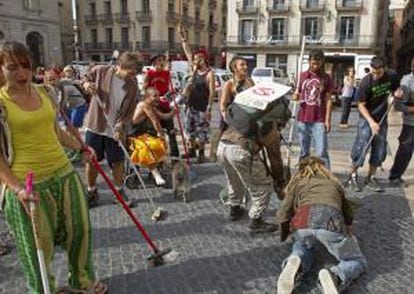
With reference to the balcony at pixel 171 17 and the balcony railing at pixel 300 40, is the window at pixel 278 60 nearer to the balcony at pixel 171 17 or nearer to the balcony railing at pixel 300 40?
the balcony railing at pixel 300 40

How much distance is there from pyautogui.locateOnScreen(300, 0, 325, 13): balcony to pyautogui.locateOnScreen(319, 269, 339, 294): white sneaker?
38.8m

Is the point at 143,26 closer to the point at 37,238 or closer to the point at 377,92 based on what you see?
the point at 377,92

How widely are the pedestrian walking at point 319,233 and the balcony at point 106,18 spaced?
51.8 m

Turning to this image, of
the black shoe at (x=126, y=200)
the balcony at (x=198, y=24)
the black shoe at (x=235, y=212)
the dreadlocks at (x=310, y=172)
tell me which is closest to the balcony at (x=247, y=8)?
the balcony at (x=198, y=24)

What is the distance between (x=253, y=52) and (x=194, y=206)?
126 ft

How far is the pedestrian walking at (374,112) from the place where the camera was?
564 centimetres

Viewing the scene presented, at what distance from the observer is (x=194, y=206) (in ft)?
17.5

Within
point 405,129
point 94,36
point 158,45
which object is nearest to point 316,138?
point 405,129

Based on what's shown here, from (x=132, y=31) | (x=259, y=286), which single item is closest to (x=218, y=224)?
(x=259, y=286)

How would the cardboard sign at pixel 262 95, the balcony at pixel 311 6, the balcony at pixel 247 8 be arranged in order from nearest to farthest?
the cardboard sign at pixel 262 95, the balcony at pixel 311 6, the balcony at pixel 247 8

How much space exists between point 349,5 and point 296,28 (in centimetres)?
484

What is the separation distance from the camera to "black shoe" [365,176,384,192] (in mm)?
5830

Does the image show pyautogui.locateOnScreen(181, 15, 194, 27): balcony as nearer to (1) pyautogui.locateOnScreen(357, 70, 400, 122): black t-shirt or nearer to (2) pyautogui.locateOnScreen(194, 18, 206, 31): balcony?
(2) pyautogui.locateOnScreen(194, 18, 206, 31): balcony

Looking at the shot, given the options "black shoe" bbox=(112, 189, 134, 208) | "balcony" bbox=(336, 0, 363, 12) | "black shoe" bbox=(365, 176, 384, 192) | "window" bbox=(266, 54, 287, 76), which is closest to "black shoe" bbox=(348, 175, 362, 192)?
"black shoe" bbox=(365, 176, 384, 192)
